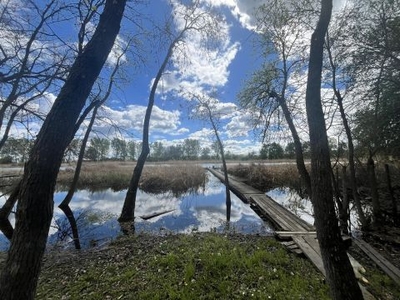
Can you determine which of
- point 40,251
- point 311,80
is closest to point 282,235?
point 311,80

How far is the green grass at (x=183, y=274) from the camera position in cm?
353

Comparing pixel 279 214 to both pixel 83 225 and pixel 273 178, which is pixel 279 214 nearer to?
pixel 83 225

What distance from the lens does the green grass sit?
3525 mm

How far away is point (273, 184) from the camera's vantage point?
19562mm

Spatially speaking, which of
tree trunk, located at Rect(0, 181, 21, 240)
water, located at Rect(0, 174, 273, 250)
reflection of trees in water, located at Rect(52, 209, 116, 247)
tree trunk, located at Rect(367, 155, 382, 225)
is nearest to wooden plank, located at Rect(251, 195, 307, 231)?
water, located at Rect(0, 174, 273, 250)

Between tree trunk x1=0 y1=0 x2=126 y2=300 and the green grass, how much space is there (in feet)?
6.33

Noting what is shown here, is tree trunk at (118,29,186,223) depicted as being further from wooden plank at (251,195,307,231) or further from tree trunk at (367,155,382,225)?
tree trunk at (367,155,382,225)

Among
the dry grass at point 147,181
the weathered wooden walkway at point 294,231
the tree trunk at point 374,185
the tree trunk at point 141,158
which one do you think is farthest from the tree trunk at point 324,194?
the dry grass at point 147,181

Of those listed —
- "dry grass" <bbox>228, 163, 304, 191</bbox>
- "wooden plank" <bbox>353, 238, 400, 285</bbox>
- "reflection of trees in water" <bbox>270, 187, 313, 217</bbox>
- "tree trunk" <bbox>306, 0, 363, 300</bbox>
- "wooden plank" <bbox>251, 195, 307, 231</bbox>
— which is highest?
"tree trunk" <bbox>306, 0, 363, 300</bbox>

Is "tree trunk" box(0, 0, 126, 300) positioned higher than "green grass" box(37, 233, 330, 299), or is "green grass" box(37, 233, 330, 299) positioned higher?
"tree trunk" box(0, 0, 126, 300)

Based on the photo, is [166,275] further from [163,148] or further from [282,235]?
[163,148]

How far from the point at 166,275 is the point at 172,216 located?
672 centimetres

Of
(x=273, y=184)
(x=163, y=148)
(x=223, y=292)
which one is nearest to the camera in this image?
(x=223, y=292)

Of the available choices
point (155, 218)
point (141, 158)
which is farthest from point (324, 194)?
point (155, 218)
